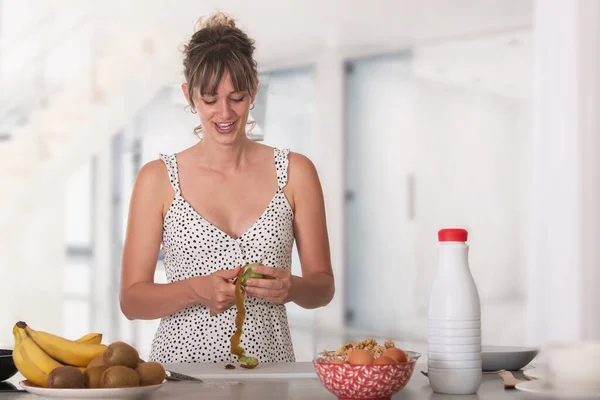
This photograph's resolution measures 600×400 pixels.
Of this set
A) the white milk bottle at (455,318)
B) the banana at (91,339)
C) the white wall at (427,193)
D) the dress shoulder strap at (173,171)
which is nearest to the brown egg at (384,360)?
the white milk bottle at (455,318)

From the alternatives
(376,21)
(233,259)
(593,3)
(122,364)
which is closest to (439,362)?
(122,364)

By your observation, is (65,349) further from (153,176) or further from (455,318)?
(153,176)

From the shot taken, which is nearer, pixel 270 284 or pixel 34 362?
pixel 34 362

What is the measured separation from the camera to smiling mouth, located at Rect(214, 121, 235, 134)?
2.21 meters

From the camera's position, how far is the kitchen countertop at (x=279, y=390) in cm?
137

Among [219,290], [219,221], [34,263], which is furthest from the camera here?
[34,263]

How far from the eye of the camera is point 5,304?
663cm

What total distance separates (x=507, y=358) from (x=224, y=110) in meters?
0.96

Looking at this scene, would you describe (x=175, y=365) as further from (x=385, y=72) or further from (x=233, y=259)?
(x=385, y=72)

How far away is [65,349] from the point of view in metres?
1.42

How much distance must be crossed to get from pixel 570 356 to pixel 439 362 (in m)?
0.22

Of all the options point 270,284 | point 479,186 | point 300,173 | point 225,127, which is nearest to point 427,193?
point 479,186

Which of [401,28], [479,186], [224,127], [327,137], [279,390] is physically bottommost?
[279,390]

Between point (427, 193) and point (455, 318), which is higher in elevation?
point (427, 193)
